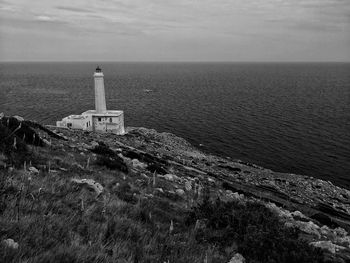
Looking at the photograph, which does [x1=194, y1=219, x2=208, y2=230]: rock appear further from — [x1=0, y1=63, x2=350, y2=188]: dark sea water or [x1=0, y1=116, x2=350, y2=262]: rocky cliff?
[x1=0, y1=63, x2=350, y2=188]: dark sea water

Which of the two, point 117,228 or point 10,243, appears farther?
point 117,228

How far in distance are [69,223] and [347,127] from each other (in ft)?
219

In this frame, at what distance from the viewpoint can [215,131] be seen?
2309 inches

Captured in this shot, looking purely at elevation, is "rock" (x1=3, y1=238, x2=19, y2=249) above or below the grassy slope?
above

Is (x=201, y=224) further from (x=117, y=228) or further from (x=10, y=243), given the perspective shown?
(x=10, y=243)

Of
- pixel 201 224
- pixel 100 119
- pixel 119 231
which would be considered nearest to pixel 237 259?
pixel 201 224

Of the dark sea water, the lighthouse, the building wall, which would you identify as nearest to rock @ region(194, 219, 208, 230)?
the dark sea water

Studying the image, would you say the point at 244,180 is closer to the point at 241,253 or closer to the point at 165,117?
the point at 241,253

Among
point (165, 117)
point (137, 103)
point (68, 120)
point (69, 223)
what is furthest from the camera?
point (137, 103)

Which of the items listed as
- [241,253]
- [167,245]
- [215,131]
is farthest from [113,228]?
[215,131]

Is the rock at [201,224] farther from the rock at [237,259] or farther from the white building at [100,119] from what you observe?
the white building at [100,119]

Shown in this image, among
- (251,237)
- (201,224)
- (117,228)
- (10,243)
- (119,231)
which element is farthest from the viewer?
(201,224)

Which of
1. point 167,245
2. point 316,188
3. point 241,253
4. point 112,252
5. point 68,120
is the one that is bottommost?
point 316,188

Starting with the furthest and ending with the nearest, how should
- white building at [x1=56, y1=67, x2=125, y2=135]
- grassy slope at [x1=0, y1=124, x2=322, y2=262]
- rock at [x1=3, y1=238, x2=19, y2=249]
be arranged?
white building at [x1=56, y1=67, x2=125, y2=135] → grassy slope at [x1=0, y1=124, x2=322, y2=262] → rock at [x1=3, y1=238, x2=19, y2=249]
